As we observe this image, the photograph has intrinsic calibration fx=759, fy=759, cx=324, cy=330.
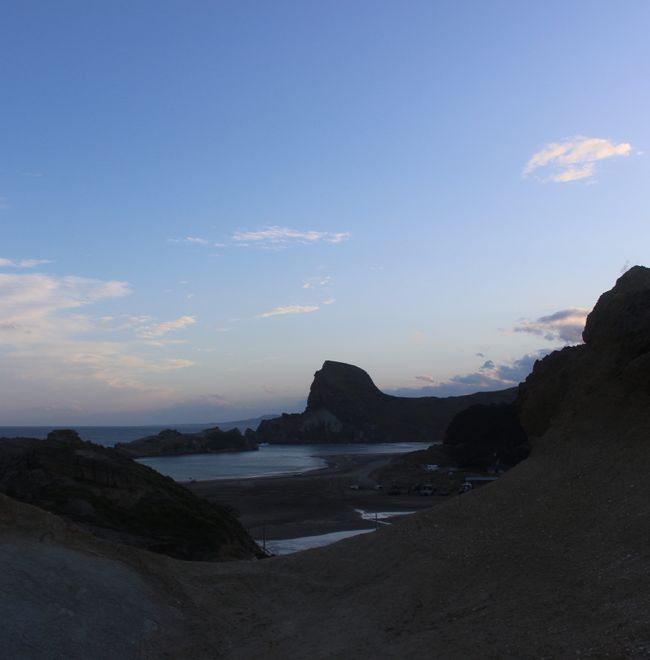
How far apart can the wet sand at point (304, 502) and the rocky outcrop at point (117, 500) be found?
548 inches

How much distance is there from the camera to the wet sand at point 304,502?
50.2 meters

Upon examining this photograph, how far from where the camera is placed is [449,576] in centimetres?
1648

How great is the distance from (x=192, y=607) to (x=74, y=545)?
3232 millimetres

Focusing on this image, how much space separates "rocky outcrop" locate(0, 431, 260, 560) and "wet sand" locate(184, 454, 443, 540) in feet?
45.7

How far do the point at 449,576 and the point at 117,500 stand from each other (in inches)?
629

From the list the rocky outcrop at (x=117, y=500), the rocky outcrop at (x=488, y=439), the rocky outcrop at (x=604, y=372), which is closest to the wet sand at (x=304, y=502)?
the rocky outcrop at (x=488, y=439)

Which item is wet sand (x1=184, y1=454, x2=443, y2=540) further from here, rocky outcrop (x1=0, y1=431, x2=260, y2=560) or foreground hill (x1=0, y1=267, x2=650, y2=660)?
foreground hill (x1=0, y1=267, x2=650, y2=660)

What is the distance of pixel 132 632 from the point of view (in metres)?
14.1

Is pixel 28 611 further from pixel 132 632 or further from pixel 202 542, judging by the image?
pixel 202 542

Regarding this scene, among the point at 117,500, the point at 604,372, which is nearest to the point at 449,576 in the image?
the point at 604,372

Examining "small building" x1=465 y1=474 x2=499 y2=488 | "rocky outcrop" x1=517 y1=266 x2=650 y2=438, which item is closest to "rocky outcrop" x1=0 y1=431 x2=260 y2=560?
"rocky outcrop" x1=517 y1=266 x2=650 y2=438

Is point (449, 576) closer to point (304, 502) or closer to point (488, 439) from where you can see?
point (304, 502)

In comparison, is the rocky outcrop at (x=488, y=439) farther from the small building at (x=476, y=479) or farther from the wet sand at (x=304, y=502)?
the wet sand at (x=304, y=502)

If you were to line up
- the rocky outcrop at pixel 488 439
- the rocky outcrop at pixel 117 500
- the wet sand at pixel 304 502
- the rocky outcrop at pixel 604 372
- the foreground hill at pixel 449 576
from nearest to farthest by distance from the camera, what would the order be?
the foreground hill at pixel 449 576, the rocky outcrop at pixel 604 372, the rocky outcrop at pixel 117 500, the wet sand at pixel 304 502, the rocky outcrop at pixel 488 439
